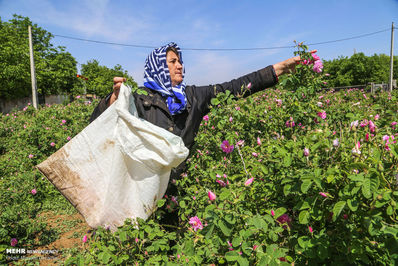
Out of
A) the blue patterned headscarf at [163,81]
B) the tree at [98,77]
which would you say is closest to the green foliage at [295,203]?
the blue patterned headscarf at [163,81]

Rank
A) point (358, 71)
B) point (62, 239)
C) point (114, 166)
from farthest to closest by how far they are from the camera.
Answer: point (358, 71), point (62, 239), point (114, 166)

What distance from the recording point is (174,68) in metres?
2.38

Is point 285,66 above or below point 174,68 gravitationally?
below

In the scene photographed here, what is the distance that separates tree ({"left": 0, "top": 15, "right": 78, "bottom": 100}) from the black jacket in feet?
87.8

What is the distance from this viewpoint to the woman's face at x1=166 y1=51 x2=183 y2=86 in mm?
2342

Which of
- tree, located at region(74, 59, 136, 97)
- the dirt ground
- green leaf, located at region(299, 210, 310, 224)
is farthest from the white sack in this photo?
tree, located at region(74, 59, 136, 97)

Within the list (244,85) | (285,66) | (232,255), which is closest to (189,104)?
(244,85)

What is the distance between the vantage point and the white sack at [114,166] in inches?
59.9

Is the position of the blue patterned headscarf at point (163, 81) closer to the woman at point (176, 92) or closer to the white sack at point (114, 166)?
the woman at point (176, 92)

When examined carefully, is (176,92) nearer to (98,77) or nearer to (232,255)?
(232,255)

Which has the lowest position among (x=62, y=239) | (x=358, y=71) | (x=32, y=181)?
(x=62, y=239)

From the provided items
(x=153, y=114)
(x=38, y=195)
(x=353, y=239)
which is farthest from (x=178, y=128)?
(x=38, y=195)

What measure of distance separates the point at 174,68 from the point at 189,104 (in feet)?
1.35

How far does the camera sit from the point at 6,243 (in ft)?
9.61
